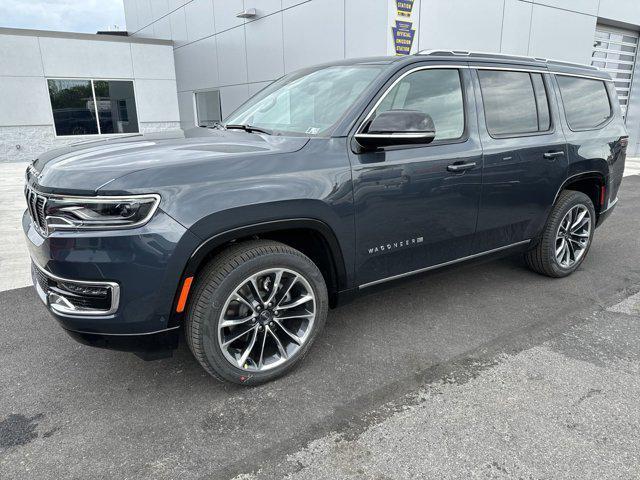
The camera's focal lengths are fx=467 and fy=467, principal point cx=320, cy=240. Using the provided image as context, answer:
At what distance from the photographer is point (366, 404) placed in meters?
2.61

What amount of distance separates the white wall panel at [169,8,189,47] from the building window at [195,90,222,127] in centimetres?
204

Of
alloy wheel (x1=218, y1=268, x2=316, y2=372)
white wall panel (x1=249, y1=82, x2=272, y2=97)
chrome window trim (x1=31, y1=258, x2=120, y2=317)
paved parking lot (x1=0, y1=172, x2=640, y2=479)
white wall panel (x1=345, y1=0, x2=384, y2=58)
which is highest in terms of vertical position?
white wall panel (x1=345, y1=0, x2=384, y2=58)

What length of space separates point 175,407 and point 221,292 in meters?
0.73

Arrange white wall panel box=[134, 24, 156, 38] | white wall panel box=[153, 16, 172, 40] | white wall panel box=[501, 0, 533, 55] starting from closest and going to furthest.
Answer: white wall panel box=[501, 0, 533, 55], white wall panel box=[153, 16, 172, 40], white wall panel box=[134, 24, 156, 38]

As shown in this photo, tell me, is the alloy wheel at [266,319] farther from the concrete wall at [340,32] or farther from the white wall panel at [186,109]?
the white wall panel at [186,109]

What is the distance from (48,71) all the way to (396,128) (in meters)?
16.2

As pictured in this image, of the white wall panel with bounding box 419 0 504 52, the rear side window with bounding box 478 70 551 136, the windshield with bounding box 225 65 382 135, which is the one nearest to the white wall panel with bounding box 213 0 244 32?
the white wall panel with bounding box 419 0 504 52

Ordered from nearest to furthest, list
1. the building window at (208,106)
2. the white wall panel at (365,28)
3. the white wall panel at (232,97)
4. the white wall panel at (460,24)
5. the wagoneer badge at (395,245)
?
the wagoneer badge at (395,245)
the white wall panel at (365,28)
the white wall panel at (460,24)
the white wall panel at (232,97)
the building window at (208,106)

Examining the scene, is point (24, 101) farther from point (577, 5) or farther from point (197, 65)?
point (577, 5)

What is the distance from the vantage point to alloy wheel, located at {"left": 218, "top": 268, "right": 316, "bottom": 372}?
2.64 meters

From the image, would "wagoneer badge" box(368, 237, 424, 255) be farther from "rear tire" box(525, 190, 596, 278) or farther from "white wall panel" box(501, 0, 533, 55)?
"white wall panel" box(501, 0, 533, 55)

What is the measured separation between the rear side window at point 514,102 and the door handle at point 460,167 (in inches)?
14.9

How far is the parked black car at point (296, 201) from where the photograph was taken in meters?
2.28

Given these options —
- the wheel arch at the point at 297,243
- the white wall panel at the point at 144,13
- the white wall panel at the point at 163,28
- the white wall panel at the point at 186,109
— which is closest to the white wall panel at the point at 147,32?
the white wall panel at the point at 144,13
